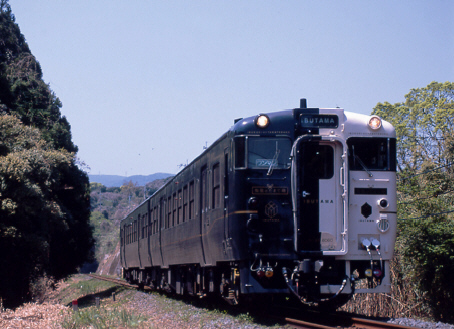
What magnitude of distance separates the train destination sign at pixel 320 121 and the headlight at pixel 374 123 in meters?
0.60

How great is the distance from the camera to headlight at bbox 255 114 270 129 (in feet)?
31.9

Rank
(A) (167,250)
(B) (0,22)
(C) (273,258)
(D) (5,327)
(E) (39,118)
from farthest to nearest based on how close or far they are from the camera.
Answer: (B) (0,22)
(E) (39,118)
(A) (167,250)
(D) (5,327)
(C) (273,258)

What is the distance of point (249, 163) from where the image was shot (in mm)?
9656

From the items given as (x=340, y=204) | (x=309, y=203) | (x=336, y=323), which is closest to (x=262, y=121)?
(x=309, y=203)

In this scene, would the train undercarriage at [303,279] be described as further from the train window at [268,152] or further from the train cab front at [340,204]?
the train window at [268,152]

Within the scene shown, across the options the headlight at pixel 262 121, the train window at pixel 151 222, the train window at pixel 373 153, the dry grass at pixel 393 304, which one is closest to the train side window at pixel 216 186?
the headlight at pixel 262 121

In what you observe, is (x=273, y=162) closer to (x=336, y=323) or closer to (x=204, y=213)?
(x=336, y=323)

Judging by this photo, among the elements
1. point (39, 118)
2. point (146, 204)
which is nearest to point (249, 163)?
point (146, 204)

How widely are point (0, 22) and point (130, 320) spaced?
109ft

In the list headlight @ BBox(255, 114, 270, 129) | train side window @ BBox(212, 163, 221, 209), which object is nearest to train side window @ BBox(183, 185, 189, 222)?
train side window @ BBox(212, 163, 221, 209)

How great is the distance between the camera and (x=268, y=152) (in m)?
9.68

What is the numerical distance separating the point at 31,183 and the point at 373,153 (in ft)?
51.9

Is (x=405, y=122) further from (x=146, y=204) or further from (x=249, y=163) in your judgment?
(x=249, y=163)

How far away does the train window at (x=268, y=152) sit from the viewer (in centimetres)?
960
